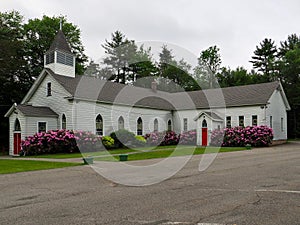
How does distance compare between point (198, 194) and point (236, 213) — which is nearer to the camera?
point (236, 213)

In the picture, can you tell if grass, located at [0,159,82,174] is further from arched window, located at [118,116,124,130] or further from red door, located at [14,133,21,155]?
arched window, located at [118,116,124,130]

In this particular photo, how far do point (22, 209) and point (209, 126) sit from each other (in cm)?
2562

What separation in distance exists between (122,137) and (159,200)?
2056cm

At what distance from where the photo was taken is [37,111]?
2545cm

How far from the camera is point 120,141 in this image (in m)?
27.5

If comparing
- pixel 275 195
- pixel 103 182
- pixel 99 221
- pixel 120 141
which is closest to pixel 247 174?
pixel 275 195

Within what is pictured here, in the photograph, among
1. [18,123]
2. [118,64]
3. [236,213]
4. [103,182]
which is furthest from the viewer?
[118,64]

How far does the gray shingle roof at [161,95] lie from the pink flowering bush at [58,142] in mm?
3542

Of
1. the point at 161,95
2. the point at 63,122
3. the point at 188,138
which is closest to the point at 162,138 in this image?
the point at 188,138

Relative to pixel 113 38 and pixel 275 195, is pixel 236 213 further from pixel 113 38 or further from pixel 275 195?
pixel 113 38

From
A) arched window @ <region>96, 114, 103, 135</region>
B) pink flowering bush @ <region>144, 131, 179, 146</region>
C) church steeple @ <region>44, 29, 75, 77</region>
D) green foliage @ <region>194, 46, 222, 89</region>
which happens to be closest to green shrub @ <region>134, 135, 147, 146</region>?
pink flowering bush @ <region>144, 131, 179, 146</region>

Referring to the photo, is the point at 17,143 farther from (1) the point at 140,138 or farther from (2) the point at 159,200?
(2) the point at 159,200

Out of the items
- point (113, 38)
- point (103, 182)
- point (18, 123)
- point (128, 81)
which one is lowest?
point (103, 182)

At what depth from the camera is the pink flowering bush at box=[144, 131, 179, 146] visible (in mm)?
30745
